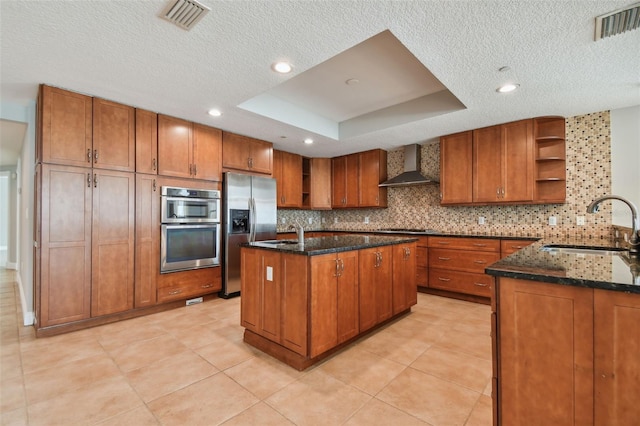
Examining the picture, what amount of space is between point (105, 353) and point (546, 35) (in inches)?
166

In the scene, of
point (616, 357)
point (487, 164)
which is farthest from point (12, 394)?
point (487, 164)

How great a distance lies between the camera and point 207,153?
403 centimetres

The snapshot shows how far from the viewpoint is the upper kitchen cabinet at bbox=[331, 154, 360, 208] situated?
230 inches

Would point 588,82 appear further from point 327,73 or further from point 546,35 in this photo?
point 327,73

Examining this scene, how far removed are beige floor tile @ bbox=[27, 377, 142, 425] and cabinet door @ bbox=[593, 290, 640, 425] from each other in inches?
90.7

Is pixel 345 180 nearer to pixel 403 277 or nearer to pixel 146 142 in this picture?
pixel 403 277

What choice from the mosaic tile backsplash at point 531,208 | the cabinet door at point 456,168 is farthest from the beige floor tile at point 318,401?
the mosaic tile backsplash at point 531,208

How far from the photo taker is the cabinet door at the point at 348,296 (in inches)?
95.0

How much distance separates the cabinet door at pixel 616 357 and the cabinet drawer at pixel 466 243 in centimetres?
305

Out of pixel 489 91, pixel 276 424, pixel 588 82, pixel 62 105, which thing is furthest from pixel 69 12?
pixel 588 82

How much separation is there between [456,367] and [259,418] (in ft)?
4.92

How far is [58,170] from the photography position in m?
2.86

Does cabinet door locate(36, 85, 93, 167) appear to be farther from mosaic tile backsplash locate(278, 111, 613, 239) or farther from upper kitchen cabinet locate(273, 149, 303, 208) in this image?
mosaic tile backsplash locate(278, 111, 613, 239)

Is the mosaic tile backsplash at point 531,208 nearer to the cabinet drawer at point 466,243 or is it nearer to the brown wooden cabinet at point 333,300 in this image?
the cabinet drawer at point 466,243
